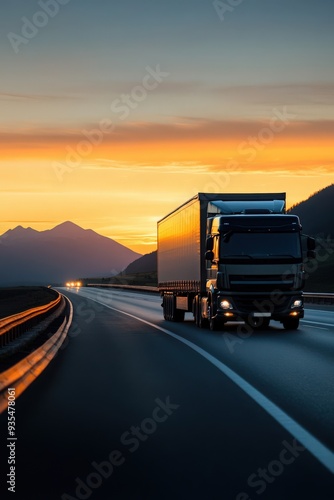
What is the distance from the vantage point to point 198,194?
2933 centimetres

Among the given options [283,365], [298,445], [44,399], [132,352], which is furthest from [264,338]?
[298,445]

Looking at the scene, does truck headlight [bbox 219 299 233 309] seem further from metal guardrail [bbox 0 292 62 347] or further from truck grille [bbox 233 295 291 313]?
metal guardrail [bbox 0 292 62 347]

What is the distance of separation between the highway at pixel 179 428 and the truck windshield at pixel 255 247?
24.0ft

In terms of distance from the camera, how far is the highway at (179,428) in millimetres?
7426

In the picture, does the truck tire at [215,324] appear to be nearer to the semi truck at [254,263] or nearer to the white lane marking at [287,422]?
the semi truck at [254,263]

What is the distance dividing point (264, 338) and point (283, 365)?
772cm

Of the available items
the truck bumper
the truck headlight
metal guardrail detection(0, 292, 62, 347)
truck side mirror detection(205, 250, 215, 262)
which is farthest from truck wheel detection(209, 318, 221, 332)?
metal guardrail detection(0, 292, 62, 347)

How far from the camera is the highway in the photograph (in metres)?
7.43
